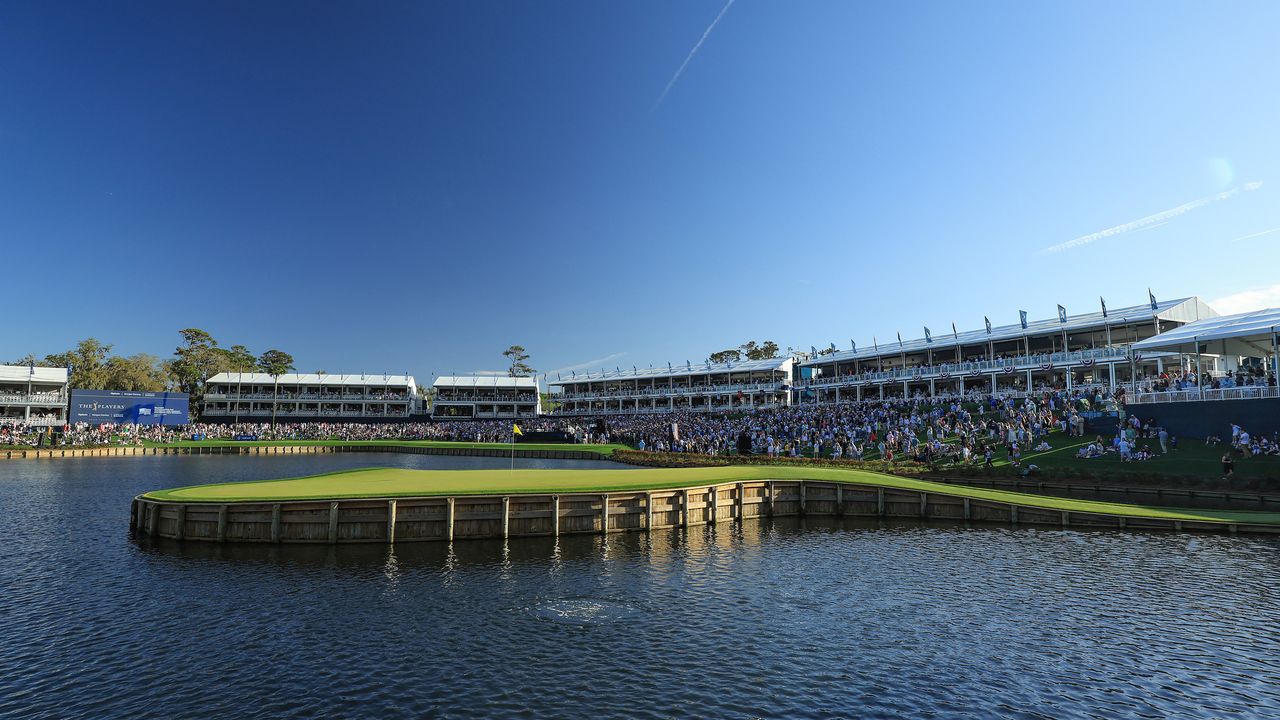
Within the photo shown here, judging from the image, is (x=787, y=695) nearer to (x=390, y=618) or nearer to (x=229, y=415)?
(x=390, y=618)

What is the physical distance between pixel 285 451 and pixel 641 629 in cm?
6967

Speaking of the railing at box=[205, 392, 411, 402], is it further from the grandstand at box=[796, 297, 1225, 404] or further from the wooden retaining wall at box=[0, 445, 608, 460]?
the grandstand at box=[796, 297, 1225, 404]

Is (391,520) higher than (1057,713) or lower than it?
higher

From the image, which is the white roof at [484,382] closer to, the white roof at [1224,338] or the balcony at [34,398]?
the balcony at [34,398]

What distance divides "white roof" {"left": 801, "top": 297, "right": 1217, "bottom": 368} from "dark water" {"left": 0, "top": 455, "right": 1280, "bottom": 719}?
45895 millimetres

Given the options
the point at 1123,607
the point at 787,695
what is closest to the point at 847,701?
the point at 787,695

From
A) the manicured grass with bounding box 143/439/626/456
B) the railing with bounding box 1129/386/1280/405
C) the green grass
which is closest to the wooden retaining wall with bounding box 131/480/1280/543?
the green grass

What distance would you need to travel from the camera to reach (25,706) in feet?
31.3

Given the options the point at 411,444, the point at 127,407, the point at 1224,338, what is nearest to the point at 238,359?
the point at 127,407

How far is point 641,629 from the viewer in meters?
13.0

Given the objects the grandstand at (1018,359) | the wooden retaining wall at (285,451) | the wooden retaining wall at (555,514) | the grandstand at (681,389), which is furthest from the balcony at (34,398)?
the grandstand at (1018,359)

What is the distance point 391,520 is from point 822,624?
14207mm

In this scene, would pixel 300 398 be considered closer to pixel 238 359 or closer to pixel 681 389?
pixel 238 359

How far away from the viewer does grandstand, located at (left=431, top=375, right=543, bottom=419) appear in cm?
11250
